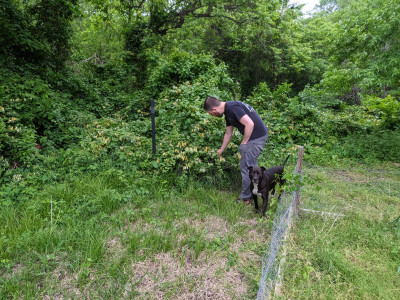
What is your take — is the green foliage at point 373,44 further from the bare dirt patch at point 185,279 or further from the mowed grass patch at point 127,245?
the bare dirt patch at point 185,279

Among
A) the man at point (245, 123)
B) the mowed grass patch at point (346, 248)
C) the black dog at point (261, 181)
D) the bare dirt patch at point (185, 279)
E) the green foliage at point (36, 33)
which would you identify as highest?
the green foliage at point (36, 33)

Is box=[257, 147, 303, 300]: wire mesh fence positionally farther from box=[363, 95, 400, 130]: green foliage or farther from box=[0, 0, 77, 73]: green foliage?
box=[0, 0, 77, 73]: green foliage

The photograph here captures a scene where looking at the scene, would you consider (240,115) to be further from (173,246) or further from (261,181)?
(173,246)

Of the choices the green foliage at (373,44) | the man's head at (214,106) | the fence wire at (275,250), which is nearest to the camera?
the fence wire at (275,250)

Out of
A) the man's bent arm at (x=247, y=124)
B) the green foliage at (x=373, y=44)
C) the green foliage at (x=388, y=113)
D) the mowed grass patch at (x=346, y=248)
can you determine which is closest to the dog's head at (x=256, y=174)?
the man's bent arm at (x=247, y=124)

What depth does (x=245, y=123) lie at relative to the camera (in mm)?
3336

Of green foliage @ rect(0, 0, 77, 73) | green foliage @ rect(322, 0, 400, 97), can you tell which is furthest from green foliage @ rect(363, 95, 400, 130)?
green foliage @ rect(0, 0, 77, 73)

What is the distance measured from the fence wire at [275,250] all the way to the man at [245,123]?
662mm

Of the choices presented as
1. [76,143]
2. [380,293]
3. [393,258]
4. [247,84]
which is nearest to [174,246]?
[380,293]

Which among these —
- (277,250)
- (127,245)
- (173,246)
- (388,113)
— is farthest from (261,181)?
(388,113)

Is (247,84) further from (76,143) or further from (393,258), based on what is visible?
(393,258)

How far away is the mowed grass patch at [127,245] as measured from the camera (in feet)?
7.32

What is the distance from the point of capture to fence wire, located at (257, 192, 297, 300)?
6.88ft

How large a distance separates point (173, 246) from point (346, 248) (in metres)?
1.99
